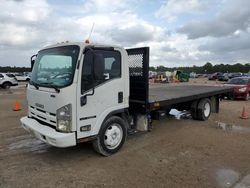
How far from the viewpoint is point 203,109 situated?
359 inches

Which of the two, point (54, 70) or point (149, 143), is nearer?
point (54, 70)

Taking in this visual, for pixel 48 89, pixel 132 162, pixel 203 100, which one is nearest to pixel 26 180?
pixel 48 89

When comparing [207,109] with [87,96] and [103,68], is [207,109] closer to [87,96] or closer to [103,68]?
[103,68]

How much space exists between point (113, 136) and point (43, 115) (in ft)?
5.13

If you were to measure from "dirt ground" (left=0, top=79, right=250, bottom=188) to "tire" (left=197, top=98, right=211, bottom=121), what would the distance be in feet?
4.59

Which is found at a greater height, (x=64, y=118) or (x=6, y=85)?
(x=64, y=118)

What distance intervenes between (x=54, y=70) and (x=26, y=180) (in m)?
2.11

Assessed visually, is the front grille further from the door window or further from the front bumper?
the door window

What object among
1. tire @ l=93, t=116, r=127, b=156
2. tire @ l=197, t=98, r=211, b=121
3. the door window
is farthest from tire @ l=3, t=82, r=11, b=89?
the door window

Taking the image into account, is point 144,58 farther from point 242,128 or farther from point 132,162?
point 242,128

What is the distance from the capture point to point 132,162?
17.3 feet

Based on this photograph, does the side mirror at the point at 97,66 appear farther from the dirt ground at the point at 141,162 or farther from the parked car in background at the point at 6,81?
the parked car in background at the point at 6,81

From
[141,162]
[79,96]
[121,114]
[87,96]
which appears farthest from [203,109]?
[79,96]

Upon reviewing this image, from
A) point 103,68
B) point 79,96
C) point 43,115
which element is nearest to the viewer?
point 79,96
